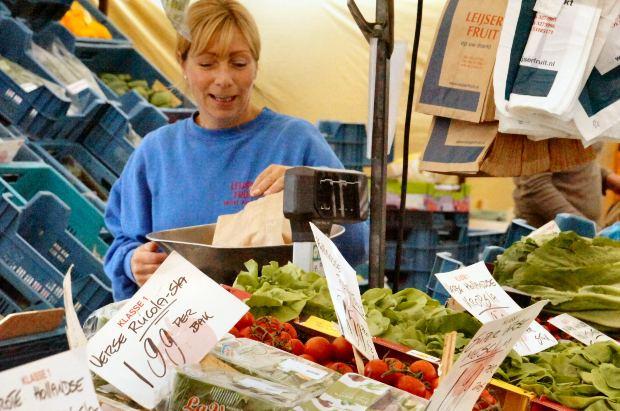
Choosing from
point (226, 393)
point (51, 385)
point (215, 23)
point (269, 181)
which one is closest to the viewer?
point (51, 385)

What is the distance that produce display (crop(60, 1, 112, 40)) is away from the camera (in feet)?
17.2

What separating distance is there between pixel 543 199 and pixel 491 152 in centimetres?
254

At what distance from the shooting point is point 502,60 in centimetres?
184

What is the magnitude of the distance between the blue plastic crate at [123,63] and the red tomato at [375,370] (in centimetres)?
376

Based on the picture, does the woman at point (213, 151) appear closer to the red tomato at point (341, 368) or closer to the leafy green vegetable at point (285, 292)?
the leafy green vegetable at point (285, 292)

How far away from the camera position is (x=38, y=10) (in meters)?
4.61

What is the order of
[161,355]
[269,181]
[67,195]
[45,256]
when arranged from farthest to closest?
[67,195]
[45,256]
[269,181]
[161,355]

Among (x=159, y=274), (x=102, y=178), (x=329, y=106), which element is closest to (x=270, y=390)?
(x=159, y=274)

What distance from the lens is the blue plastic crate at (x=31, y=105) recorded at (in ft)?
12.8

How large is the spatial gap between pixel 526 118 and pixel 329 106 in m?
5.60

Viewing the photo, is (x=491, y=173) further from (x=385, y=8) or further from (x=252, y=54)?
(x=252, y=54)

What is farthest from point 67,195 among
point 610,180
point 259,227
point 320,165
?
point 610,180

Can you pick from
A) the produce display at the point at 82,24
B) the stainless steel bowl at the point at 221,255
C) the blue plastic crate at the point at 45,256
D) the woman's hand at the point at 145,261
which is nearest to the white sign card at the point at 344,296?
the stainless steel bowl at the point at 221,255

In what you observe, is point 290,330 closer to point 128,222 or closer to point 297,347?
point 297,347
